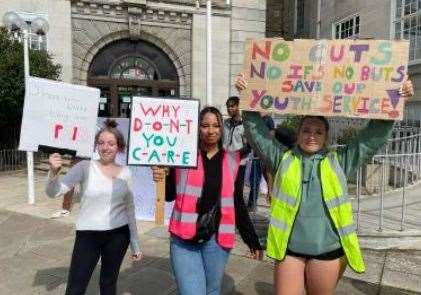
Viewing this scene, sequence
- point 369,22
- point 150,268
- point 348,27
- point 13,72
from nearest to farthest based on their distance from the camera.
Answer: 1. point 150,268
2. point 13,72
3. point 369,22
4. point 348,27

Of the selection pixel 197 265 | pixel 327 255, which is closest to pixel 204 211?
pixel 197 265

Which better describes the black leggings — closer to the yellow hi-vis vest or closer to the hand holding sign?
the hand holding sign

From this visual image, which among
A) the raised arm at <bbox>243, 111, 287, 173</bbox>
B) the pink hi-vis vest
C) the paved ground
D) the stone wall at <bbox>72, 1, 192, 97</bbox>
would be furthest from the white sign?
the stone wall at <bbox>72, 1, 192, 97</bbox>

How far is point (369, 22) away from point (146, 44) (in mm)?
8906

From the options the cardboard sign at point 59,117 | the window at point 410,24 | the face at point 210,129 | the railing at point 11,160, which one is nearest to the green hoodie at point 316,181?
the face at point 210,129

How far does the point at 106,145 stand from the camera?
3258 mm

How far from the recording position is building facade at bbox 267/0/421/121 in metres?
14.9

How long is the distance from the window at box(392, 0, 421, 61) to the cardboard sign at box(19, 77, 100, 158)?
14132 millimetres

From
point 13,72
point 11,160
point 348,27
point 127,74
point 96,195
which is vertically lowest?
point 11,160

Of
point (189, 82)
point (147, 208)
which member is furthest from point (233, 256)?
point (189, 82)

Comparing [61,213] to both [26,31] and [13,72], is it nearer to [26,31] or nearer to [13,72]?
[26,31]

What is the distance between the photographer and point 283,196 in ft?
9.10

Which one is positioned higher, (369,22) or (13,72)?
(369,22)

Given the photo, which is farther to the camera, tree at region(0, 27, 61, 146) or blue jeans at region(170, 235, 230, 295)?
tree at region(0, 27, 61, 146)
